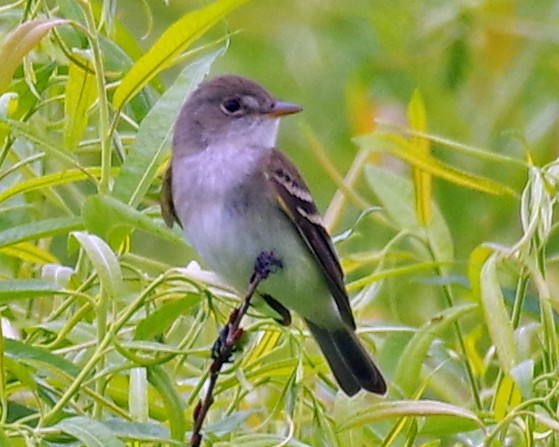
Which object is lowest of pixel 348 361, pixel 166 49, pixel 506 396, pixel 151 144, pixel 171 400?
pixel 348 361

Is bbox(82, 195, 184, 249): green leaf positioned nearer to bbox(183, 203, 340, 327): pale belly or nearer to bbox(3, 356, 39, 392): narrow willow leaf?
bbox(3, 356, 39, 392): narrow willow leaf

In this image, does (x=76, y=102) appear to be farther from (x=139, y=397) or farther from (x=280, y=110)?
(x=280, y=110)

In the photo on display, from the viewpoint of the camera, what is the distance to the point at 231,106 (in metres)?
3.75

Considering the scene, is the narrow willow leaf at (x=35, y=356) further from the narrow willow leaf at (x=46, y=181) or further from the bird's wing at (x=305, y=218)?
the bird's wing at (x=305, y=218)

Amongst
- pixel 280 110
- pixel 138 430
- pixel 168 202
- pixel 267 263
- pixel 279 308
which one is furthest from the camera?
pixel 280 110

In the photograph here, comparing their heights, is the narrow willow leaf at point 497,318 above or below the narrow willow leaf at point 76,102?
below

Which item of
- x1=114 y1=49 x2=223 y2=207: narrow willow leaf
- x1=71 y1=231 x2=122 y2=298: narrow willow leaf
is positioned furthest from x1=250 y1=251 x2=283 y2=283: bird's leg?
x1=71 y1=231 x2=122 y2=298: narrow willow leaf

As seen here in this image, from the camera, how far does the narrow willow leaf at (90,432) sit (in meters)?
2.23

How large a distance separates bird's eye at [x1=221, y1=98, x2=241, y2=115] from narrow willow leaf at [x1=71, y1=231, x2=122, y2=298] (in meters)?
1.35

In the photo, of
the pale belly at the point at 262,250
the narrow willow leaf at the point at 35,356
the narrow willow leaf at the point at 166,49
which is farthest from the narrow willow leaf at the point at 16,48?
the pale belly at the point at 262,250

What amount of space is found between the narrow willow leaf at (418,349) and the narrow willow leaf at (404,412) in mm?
264

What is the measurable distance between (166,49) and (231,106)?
1041mm

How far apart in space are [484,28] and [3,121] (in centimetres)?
297

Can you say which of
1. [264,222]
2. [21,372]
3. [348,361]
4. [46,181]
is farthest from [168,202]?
[21,372]
